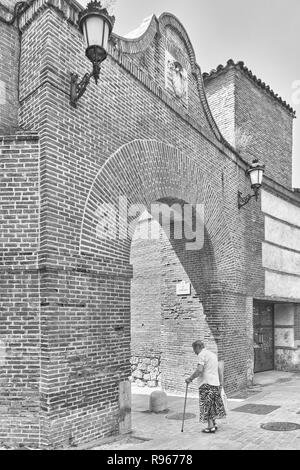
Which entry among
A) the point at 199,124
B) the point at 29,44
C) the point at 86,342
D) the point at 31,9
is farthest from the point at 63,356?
the point at 199,124

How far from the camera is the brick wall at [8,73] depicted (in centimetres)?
659

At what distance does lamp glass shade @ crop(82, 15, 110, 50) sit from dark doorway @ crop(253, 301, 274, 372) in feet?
32.1

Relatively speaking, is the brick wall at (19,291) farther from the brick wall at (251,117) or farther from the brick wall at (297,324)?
the brick wall at (297,324)

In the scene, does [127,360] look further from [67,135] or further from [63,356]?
[67,135]

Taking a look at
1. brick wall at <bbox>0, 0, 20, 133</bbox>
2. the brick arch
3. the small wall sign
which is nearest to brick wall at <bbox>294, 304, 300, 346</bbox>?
the brick arch

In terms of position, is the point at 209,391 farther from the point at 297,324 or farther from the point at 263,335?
the point at 297,324

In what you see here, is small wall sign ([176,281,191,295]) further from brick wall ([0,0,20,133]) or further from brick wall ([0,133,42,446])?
brick wall ([0,0,20,133])

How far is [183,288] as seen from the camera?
1112 cm

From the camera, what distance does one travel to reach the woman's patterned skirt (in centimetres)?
A: 718

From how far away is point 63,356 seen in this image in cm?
607

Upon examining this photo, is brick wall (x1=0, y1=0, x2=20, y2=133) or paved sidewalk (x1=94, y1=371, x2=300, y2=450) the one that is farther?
brick wall (x1=0, y1=0, x2=20, y2=133)

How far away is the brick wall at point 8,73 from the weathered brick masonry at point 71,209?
0.16 feet

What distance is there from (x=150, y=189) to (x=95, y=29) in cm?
293

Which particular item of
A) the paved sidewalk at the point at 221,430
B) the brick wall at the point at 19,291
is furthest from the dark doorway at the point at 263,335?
the brick wall at the point at 19,291
